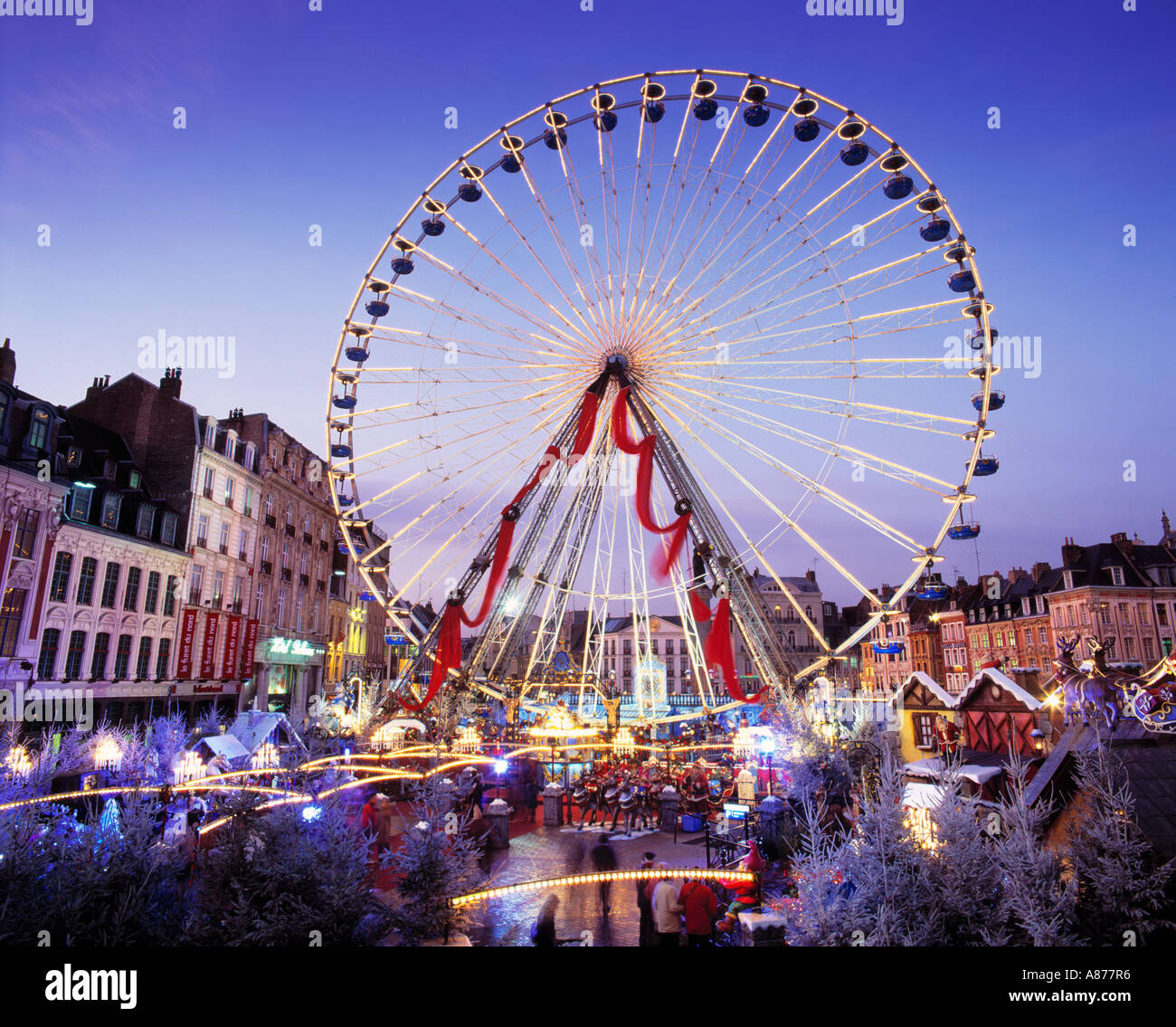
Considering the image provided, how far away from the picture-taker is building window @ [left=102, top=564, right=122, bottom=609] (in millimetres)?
30069

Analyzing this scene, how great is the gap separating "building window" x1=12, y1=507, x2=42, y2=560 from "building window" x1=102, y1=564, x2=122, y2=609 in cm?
460

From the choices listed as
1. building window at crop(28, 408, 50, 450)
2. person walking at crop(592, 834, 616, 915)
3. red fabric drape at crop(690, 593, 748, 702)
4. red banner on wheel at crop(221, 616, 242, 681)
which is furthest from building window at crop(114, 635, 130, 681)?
red fabric drape at crop(690, 593, 748, 702)

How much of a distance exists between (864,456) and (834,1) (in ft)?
40.2

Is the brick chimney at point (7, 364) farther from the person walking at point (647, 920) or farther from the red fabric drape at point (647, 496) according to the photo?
the person walking at point (647, 920)

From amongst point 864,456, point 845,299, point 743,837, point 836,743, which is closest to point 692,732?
point 836,743

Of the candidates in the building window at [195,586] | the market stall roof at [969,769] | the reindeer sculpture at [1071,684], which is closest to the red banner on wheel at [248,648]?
the building window at [195,586]

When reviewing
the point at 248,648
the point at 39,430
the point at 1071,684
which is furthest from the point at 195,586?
the point at 1071,684

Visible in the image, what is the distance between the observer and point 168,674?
109 ft

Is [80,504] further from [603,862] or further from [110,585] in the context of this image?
[603,862]

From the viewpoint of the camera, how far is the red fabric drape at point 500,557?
2478 centimetres

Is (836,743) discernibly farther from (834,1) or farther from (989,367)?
(834,1)

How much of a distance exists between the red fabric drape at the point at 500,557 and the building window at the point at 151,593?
47.3ft

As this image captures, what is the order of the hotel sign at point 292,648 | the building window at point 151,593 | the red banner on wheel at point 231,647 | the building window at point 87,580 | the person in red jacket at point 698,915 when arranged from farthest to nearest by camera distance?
the hotel sign at point 292,648 < the red banner on wheel at point 231,647 < the building window at point 151,593 < the building window at point 87,580 < the person in red jacket at point 698,915

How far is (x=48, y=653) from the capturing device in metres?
27.2
